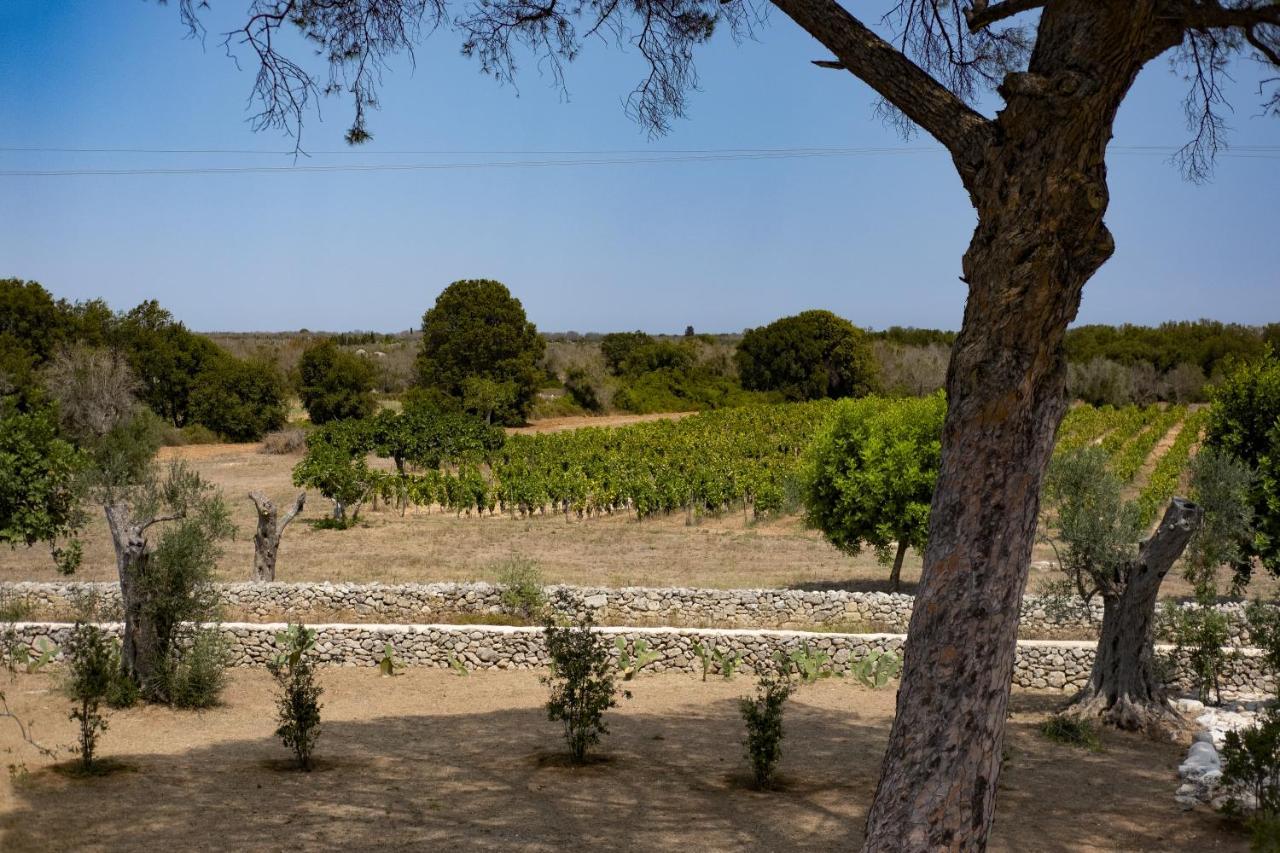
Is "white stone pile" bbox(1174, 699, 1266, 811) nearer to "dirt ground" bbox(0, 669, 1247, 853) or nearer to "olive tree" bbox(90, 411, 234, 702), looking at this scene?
"dirt ground" bbox(0, 669, 1247, 853)

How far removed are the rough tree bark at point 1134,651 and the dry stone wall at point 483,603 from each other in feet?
14.4

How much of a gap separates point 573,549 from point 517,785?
14012 mm

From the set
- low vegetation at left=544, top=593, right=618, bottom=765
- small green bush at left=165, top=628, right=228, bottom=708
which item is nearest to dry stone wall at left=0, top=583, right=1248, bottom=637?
small green bush at left=165, top=628, right=228, bottom=708

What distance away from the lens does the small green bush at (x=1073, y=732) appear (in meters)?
10.6

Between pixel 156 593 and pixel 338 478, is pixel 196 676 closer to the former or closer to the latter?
pixel 156 593

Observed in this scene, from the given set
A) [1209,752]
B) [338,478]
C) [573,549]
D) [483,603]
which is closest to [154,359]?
[338,478]

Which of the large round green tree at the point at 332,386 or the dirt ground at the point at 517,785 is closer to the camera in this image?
the dirt ground at the point at 517,785

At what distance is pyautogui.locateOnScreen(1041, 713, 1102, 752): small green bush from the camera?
34.7 feet

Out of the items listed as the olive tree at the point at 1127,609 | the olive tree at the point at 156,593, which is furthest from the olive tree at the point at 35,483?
the olive tree at the point at 1127,609

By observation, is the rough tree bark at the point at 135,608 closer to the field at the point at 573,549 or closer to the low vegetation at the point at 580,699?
the low vegetation at the point at 580,699

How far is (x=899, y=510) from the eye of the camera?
18.1 meters

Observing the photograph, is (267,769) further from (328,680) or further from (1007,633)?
(1007,633)

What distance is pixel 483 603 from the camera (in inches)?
632

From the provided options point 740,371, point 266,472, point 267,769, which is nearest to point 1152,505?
point 267,769
